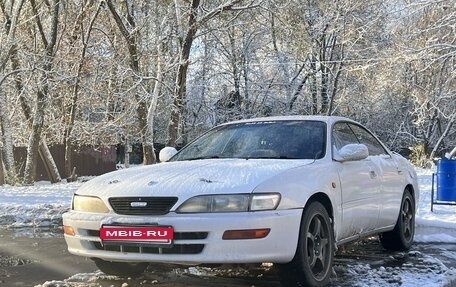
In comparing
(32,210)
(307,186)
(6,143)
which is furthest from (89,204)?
(6,143)

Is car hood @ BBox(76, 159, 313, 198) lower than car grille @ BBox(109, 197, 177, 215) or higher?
higher

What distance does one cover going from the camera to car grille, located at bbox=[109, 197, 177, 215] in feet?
15.1

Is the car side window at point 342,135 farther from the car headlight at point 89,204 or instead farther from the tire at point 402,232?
the car headlight at point 89,204

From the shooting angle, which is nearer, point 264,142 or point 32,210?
point 264,142

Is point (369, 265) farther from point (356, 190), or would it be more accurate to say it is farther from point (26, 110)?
point (26, 110)

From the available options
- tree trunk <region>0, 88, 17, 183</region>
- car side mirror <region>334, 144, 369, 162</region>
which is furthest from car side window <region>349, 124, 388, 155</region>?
tree trunk <region>0, 88, 17, 183</region>

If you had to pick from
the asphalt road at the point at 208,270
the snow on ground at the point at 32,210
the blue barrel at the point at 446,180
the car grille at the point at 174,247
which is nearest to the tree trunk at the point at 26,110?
the snow on ground at the point at 32,210

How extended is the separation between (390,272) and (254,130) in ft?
6.13

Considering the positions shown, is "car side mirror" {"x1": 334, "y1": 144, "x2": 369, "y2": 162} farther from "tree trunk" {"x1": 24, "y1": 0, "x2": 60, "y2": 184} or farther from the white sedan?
"tree trunk" {"x1": 24, "y1": 0, "x2": 60, "y2": 184}

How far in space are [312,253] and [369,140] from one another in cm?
238

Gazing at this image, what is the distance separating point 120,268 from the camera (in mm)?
5500

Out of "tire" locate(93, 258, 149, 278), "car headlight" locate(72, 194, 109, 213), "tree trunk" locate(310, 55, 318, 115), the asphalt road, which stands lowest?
the asphalt road

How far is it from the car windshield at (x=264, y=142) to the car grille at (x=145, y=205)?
1260 millimetres

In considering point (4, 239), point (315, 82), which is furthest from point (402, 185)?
point (315, 82)
